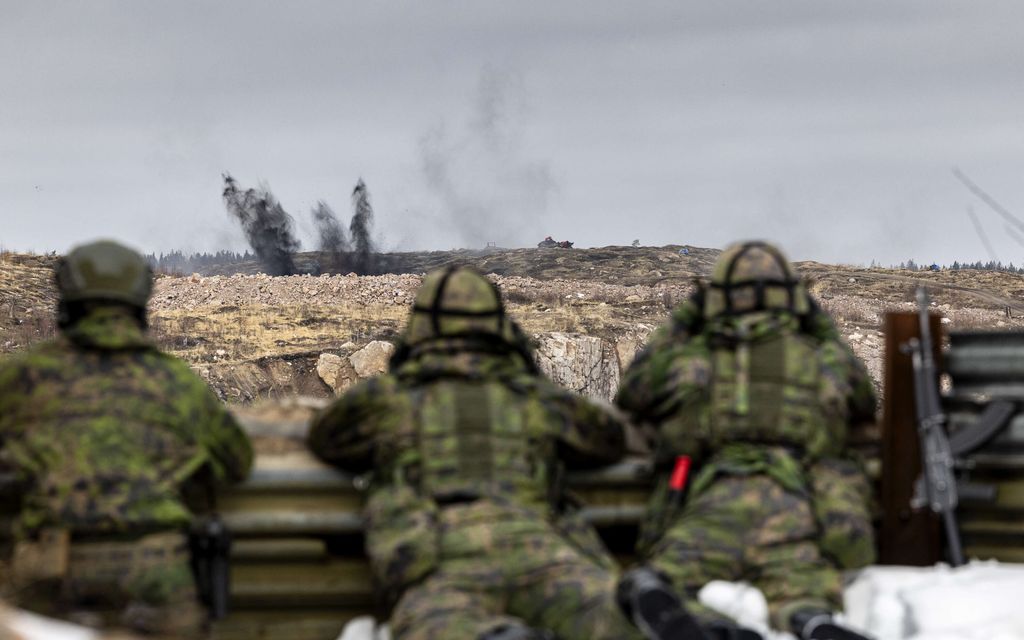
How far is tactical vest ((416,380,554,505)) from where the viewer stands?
539cm

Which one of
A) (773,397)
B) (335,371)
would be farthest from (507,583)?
(335,371)

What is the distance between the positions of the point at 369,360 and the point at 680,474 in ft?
73.1

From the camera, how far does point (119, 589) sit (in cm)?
521

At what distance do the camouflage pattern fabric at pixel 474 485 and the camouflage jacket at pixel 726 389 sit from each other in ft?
0.82

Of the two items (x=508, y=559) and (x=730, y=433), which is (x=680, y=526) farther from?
(x=508, y=559)

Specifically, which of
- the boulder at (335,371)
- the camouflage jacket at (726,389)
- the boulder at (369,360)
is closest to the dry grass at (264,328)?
the boulder at (335,371)

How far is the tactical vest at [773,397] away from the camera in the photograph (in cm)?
578

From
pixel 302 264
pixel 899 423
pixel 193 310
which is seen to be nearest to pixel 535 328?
pixel 193 310

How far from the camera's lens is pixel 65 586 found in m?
5.18

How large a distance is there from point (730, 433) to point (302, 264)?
60267 mm

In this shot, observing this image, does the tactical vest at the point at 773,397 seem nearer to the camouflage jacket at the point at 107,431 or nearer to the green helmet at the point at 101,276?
the camouflage jacket at the point at 107,431

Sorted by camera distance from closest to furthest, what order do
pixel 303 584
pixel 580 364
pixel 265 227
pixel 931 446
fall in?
pixel 303 584, pixel 931 446, pixel 580 364, pixel 265 227

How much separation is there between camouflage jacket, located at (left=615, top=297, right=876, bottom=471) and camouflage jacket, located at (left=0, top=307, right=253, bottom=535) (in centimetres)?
172

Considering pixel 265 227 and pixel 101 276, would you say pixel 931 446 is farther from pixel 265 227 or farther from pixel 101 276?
pixel 265 227
